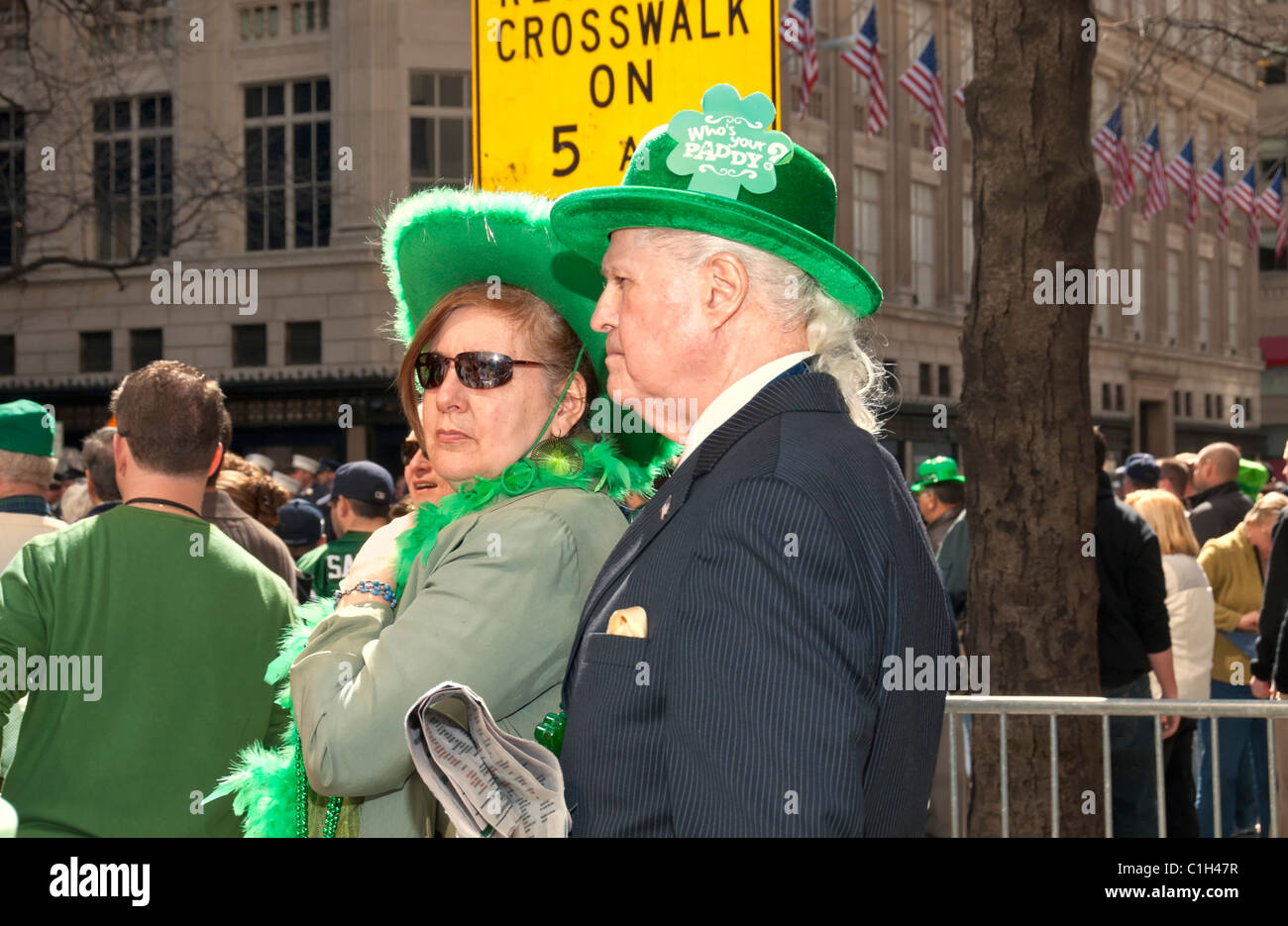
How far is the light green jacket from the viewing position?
7.15 feet

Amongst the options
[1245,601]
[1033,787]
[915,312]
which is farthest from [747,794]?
[915,312]

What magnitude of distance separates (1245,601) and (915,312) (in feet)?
87.7

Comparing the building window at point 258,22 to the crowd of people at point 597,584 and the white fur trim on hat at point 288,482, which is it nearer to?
the white fur trim on hat at point 288,482

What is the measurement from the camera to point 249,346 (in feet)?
90.8

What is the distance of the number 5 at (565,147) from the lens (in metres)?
4.31

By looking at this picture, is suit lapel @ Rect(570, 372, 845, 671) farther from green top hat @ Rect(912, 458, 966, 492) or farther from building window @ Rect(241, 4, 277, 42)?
building window @ Rect(241, 4, 277, 42)

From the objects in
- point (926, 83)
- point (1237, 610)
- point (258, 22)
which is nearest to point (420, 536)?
point (1237, 610)

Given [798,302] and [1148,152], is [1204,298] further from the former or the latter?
[798,302]

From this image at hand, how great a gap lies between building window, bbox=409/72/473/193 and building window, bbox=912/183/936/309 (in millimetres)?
13022

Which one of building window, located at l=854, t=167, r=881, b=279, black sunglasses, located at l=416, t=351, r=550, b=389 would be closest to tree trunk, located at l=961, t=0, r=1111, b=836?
black sunglasses, located at l=416, t=351, r=550, b=389

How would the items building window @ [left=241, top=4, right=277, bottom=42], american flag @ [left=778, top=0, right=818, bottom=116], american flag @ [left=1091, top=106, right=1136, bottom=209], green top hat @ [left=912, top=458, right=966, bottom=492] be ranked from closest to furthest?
green top hat @ [left=912, top=458, right=966, bottom=492] < american flag @ [left=778, top=0, right=818, bottom=116] < american flag @ [left=1091, top=106, right=1136, bottom=209] < building window @ [left=241, top=4, right=277, bottom=42]

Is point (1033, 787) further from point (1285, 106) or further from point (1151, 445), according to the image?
point (1285, 106)

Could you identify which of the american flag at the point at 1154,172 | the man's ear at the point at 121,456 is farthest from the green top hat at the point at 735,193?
the american flag at the point at 1154,172

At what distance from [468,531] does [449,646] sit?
249 mm
